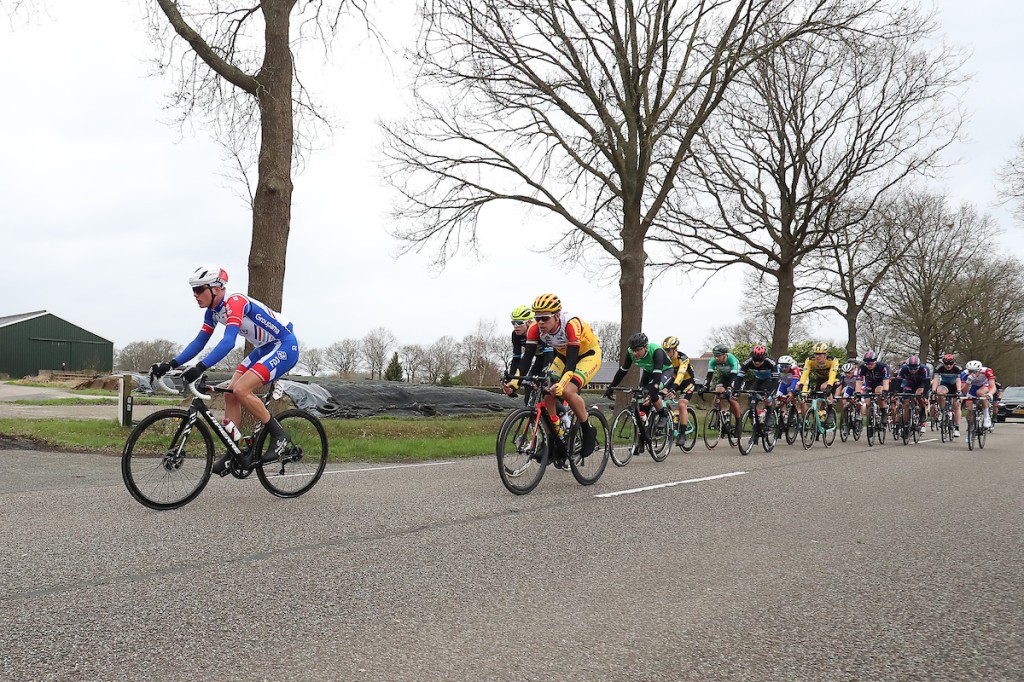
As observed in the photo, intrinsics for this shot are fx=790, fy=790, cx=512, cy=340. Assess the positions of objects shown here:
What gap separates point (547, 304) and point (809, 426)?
967 cm

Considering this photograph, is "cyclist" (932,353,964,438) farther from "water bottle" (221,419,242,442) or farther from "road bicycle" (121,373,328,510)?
"water bottle" (221,419,242,442)

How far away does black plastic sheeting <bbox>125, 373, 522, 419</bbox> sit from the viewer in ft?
63.1

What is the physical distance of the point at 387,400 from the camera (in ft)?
71.4

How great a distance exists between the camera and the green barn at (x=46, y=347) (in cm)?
6372

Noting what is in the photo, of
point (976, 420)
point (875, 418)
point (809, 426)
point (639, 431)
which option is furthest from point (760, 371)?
point (976, 420)

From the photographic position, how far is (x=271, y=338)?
7.18 metres

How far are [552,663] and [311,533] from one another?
277 cm

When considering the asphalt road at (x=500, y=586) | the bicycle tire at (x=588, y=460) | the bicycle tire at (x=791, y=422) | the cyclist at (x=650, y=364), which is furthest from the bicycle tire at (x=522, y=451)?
the bicycle tire at (x=791, y=422)

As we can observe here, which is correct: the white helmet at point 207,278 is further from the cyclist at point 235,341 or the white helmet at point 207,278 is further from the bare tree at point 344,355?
the bare tree at point 344,355

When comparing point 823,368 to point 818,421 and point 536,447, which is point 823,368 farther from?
point 536,447

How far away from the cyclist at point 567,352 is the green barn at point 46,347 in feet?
209

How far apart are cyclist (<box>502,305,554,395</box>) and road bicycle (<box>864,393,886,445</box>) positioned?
10.4 m

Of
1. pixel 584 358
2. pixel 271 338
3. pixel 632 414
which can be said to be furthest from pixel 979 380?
pixel 271 338

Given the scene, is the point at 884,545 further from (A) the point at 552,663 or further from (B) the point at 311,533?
(B) the point at 311,533
